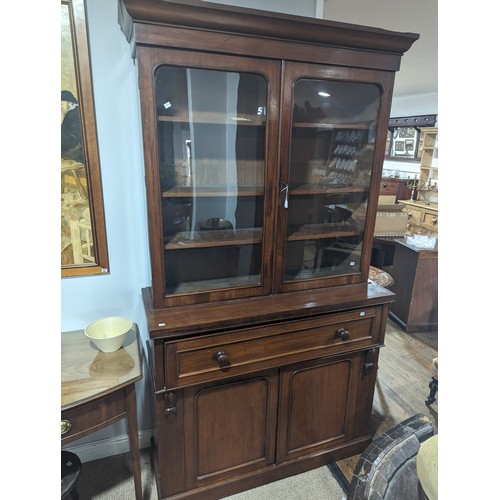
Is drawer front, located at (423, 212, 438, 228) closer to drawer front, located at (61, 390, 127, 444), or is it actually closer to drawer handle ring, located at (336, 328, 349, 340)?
drawer handle ring, located at (336, 328, 349, 340)

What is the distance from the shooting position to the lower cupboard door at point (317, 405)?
5.18ft

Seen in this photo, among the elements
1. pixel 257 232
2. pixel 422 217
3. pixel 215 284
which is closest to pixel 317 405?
pixel 215 284

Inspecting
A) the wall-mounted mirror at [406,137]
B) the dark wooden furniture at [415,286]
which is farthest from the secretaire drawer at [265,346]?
the wall-mounted mirror at [406,137]

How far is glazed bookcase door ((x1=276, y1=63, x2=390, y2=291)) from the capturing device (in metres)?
1.39

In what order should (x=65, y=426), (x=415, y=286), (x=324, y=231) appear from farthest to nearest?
(x=415, y=286) → (x=324, y=231) → (x=65, y=426)

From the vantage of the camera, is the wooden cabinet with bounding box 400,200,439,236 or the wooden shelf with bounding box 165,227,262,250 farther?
the wooden cabinet with bounding box 400,200,439,236

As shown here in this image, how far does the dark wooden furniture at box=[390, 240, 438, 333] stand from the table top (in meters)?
2.44

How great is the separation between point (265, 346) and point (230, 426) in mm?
412

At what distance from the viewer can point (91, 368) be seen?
1313 millimetres

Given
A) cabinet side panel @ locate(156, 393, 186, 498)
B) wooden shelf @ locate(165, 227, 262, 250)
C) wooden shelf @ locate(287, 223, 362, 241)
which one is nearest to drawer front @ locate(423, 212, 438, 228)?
wooden shelf @ locate(287, 223, 362, 241)

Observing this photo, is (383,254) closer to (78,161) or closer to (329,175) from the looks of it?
(329,175)
